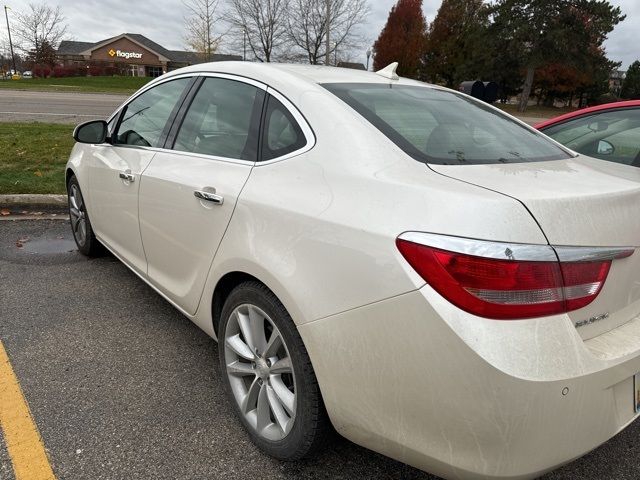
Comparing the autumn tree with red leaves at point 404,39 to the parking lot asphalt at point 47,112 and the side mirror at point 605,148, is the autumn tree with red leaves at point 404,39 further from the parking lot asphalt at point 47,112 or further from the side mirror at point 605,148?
the side mirror at point 605,148

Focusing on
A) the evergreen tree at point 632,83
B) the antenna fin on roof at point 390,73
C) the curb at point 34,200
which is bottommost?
the curb at point 34,200

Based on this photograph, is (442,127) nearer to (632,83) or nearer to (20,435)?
(20,435)

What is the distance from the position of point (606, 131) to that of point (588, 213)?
2761 mm

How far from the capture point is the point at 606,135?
12.6ft

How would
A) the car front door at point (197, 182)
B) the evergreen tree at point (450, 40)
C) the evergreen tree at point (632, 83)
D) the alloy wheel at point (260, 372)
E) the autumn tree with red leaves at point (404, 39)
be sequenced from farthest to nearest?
the evergreen tree at point (632, 83)
the autumn tree with red leaves at point (404, 39)
the evergreen tree at point (450, 40)
the car front door at point (197, 182)
the alloy wheel at point (260, 372)

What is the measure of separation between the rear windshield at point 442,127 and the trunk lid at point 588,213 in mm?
145

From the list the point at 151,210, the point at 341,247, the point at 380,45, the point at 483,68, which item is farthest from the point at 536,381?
the point at 380,45

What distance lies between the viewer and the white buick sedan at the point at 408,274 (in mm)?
1408

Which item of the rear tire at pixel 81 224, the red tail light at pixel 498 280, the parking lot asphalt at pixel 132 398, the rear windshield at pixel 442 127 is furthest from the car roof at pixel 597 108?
the rear tire at pixel 81 224

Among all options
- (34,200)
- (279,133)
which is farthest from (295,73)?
(34,200)

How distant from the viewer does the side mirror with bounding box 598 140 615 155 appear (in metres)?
3.74

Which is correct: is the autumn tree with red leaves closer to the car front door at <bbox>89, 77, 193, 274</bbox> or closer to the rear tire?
the rear tire

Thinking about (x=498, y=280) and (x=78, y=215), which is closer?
(x=498, y=280)

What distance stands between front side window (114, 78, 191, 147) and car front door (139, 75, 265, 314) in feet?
0.62
